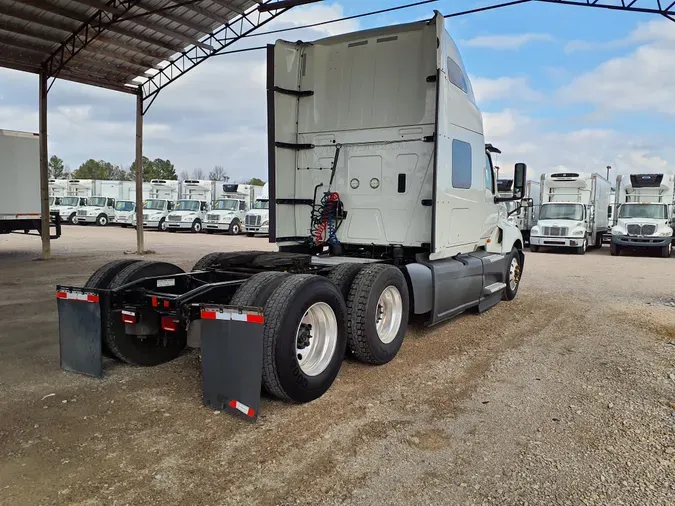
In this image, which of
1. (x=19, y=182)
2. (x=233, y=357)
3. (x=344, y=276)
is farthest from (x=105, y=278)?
(x=19, y=182)

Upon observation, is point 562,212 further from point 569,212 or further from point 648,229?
point 648,229

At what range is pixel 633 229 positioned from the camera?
19.6m

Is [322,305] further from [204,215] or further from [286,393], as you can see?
[204,215]

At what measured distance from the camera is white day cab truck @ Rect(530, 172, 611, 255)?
20266 mm

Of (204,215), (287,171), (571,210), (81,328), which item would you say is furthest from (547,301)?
(204,215)

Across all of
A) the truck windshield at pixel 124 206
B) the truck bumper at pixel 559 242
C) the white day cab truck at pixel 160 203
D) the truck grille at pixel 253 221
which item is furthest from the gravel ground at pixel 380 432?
the truck windshield at pixel 124 206

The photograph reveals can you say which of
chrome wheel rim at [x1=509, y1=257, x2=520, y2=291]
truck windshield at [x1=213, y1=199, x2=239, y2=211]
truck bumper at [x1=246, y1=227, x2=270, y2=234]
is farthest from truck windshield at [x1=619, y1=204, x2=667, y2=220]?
truck windshield at [x1=213, y1=199, x2=239, y2=211]

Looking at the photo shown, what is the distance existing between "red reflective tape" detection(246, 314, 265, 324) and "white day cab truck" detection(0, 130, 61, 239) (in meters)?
13.7

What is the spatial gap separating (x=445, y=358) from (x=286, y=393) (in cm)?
230

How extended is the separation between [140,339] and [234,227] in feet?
83.5

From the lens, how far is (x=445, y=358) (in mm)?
5684

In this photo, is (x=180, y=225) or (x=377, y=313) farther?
(x=180, y=225)

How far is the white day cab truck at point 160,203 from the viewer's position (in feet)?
103

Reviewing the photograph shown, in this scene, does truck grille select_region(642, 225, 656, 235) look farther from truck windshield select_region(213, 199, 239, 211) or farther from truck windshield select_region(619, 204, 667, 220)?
truck windshield select_region(213, 199, 239, 211)
